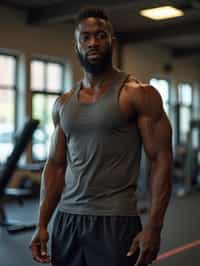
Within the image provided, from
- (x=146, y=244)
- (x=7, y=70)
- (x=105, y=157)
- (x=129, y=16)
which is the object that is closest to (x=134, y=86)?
(x=105, y=157)

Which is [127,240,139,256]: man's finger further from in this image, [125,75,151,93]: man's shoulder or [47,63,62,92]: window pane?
[47,63,62,92]: window pane

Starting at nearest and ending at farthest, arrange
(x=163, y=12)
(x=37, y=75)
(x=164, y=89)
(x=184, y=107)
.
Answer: (x=163, y=12)
(x=37, y=75)
(x=164, y=89)
(x=184, y=107)

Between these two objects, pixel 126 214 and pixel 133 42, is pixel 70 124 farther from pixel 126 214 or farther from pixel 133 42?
pixel 133 42

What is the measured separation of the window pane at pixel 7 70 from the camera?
7.00 meters

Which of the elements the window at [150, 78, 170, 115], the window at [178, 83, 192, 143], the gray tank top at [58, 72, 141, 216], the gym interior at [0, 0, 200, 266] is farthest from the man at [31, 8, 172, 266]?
the window at [178, 83, 192, 143]

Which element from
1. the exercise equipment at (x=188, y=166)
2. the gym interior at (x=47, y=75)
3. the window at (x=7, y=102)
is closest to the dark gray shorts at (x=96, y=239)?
the gym interior at (x=47, y=75)

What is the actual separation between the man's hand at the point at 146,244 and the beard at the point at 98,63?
0.52 m

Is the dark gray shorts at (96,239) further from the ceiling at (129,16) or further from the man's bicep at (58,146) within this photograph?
the ceiling at (129,16)

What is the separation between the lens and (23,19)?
23.6 ft

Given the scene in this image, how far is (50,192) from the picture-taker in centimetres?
165

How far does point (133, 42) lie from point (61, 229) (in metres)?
7.55

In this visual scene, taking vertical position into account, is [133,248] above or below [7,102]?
below

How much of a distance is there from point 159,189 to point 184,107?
9.89 meters

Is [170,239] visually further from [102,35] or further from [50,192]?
[102,35]
